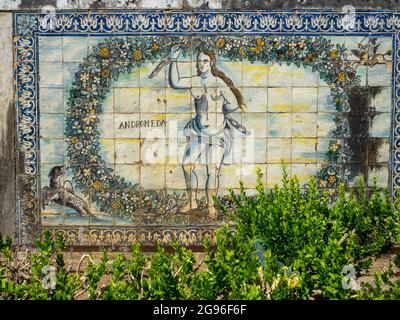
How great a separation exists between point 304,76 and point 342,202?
2.44 m

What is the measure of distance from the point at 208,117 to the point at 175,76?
63 cm

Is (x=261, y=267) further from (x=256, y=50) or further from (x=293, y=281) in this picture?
(x=256, y=50)

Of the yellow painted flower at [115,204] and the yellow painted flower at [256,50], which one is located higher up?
the yellow painted flower at [256,50]

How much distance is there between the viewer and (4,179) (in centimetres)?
916

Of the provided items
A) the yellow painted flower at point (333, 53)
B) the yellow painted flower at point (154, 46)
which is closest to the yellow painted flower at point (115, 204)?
the yellow painted flower at point (154, 46)

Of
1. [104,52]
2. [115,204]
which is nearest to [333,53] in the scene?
[104,52]

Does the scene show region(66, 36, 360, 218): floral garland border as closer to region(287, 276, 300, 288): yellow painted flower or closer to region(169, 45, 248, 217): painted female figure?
region(169, 45, 248, 217): painted female figure

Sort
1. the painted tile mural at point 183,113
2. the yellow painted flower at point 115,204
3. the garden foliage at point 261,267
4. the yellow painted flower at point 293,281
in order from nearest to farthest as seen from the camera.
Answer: the garden foliage at point 261,267 → the yellow painted flower at point 293,281 → the painted tile mural at point 183,113 → the yellow painted flower at point 115,204

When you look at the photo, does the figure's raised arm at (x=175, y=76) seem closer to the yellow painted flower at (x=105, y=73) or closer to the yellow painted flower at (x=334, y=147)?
the yellow painted flower at (x=105, y=73)

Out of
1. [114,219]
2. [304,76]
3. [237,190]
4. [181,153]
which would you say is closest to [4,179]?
[114,219]

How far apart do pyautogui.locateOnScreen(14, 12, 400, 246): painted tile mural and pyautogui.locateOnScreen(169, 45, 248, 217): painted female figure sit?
12 mm

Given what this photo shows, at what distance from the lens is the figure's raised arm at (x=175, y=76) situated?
898cm

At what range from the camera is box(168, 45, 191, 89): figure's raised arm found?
8.98 m
